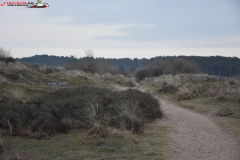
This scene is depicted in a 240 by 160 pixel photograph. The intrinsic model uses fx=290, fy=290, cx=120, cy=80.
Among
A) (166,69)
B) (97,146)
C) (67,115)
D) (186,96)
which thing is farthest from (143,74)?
(97,146)

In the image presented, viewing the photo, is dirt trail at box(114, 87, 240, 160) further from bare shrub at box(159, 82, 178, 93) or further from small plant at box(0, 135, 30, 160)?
bare shrub at box(159, 82, 178, 93)

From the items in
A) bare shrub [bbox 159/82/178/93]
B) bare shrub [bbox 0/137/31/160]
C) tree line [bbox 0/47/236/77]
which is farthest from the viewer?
tree line [bbox 0/47/236/77]

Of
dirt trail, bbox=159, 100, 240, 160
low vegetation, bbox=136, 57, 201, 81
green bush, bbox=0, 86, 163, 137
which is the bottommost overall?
dirt trail, bbox=159, 100, 240, 160

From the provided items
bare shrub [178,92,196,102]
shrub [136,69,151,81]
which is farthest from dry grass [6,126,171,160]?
shrub [136,69,151,81]

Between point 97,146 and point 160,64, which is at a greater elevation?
point 160,64

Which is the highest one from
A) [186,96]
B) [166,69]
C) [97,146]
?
[166,69]

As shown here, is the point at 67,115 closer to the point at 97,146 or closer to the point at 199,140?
the point at 97,146

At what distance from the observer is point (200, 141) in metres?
9.02

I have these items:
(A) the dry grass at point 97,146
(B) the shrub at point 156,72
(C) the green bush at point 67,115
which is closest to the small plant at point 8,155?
(A) the dry grass at point 97,146

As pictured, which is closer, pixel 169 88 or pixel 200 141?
pixel 200 141

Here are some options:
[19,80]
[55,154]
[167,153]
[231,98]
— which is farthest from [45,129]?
[19,80]

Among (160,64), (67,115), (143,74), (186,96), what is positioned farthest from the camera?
(160,64)

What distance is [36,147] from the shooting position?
855cm

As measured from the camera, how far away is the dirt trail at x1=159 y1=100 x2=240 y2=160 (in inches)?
296
